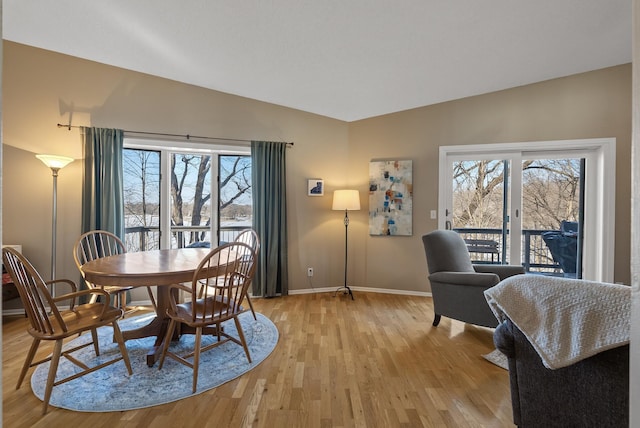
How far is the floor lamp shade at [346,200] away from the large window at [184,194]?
3.85 feet

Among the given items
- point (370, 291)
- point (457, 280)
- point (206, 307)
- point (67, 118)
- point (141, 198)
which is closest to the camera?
point (206, 307)

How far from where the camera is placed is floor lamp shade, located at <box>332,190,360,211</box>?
404 centimetres

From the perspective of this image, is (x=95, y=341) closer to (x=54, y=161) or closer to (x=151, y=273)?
(x=151, y=273)

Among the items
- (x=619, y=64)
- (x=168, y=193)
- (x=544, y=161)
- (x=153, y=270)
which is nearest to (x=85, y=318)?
(x=153, y=270)

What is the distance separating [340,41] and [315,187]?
6.46 feet

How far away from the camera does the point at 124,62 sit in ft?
11.2

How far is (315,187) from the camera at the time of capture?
4.31 meters

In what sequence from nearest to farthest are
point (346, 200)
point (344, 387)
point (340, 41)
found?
point (344, 387) → point (340, 41) → point (346, 200)

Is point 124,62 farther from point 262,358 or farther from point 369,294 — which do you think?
point 369,294

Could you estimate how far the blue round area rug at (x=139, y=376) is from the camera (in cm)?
193

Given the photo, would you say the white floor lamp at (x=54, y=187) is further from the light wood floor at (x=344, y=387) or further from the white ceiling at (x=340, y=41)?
the white ceiling at (x=340, y=41)

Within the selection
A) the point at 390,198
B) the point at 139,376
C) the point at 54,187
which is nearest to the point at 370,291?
the point at 390,198

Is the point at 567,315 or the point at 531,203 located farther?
the point at 531,203

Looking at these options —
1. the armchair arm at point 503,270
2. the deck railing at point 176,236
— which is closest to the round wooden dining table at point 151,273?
the deck railing at point 176,236
